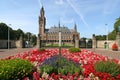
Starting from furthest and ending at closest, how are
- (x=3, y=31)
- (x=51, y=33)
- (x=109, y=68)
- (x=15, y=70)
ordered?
(x=51, y=33), (x=3, y=31), (x=109, y=68), (x=15, y=70)

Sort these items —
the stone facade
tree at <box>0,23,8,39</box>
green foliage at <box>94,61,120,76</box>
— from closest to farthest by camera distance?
green foliage at <box>94,61,120,76</box> < tree at <box>0,23,8,39</box> < the stone facade

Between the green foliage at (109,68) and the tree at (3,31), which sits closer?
the green foliage at (109,68)

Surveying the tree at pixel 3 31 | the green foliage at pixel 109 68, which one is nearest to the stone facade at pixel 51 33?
the tree at pixel 3 31

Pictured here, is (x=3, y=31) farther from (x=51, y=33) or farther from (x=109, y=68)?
(x=109, y=68)

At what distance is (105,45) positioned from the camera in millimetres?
56750

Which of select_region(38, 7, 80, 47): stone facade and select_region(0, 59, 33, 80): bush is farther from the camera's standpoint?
select_region(38, 7, 80, 47): stone facade

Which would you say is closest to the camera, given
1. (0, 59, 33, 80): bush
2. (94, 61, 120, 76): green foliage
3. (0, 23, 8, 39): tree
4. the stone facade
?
(0, 59, 33, 80): bush

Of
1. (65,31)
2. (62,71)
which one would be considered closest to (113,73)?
(62,71)

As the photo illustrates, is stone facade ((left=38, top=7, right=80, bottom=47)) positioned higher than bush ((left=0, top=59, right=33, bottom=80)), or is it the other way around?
stone facade ((left=38, top=7, right=80, bottom=47))

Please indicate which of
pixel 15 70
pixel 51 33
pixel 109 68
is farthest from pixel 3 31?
pixel 109 68

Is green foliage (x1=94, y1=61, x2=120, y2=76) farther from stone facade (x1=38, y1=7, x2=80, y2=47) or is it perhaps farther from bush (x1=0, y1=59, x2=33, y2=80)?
stone facade (x1=38, y1=7, x2=80, y2=47)

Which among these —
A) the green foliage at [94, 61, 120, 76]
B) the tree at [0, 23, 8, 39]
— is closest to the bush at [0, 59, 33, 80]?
the green foliage at [94, 61, 120, 76]

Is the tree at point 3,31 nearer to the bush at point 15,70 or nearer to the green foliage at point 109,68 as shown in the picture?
the bush at point 15,70

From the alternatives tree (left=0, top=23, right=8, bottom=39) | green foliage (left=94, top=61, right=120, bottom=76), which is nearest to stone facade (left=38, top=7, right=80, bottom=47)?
tree (left=0, top=23, right=8, bottom=39)
